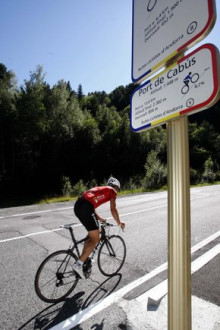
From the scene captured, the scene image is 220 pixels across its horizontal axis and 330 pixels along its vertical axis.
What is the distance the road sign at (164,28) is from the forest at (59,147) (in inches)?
647

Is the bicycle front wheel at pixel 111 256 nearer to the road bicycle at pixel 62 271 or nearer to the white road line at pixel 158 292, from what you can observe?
the road bicycle at pixel 62 271

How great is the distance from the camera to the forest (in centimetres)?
2577

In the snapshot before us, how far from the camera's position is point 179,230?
129cm

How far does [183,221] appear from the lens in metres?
1.28

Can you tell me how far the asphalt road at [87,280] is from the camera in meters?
3.00

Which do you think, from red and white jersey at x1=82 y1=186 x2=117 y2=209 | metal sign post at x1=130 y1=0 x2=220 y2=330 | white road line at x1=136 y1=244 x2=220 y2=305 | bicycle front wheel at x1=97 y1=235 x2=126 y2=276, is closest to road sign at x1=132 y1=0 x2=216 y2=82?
metal sign post at x1=130 y1=0 x2=220 y2=330

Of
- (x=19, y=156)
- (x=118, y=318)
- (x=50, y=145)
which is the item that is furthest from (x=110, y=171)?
(x=118, y=318)

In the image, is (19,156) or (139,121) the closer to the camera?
(139,121)

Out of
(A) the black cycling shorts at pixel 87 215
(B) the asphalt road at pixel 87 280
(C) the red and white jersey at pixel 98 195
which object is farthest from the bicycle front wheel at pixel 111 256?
(C) the red and white jersey at pixel 98 195

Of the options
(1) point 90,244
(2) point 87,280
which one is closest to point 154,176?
(2) point 87,280

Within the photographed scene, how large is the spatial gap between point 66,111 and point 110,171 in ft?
37.6

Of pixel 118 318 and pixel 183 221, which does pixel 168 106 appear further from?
pixel 118 318

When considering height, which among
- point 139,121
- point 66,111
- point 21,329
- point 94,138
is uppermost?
point 66,111

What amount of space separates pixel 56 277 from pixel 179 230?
3.26 m
